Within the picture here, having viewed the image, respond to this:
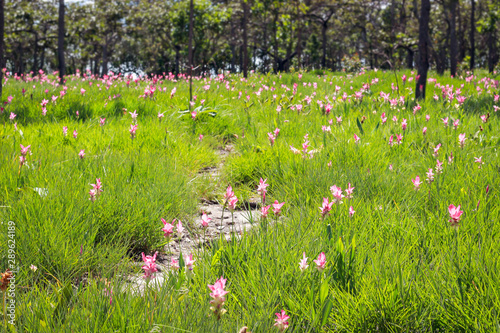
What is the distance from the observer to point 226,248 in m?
1.84

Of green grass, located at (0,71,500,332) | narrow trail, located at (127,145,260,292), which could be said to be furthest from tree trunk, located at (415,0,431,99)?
narrow trail, located at (127,145,260,292)

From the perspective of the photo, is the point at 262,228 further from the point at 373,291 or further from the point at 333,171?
the point at 333,171

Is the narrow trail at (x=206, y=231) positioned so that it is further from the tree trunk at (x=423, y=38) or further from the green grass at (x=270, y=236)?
the tree trunk at (x=423, y=38)

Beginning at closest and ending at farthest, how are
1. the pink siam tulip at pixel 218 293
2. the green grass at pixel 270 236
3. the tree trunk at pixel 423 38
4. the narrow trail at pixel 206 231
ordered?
the pink siam tulip at pixel 218 293 < the green grass at pixel 270 236 < the narrow trail at pixel 206 231 < the tree trunk at pixel 423 38

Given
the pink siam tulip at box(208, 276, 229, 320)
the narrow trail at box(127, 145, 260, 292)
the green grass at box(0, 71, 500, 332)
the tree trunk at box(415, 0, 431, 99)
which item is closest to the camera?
the pink siam tulip at box(208, 276, 229, 320)

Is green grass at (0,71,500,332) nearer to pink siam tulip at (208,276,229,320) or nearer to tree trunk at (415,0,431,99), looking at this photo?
pink siam tulip at (208,276,229,320)

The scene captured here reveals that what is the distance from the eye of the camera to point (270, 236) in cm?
200

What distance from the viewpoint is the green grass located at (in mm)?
1392

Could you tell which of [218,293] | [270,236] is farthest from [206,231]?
[218,293]

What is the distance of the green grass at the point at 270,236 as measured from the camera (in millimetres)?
1392

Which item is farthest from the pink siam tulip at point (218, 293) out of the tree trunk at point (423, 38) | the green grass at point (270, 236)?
the tree trunk at point (423, 38)

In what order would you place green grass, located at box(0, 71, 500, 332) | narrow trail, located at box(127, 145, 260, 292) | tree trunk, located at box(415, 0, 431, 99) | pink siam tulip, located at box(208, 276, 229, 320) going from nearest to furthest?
pink siam tulip, located at box(208, 276, 229, 320)
green grass, located at box(0, 71, 500, 332)
narrow trail, located at box(127, 145, 260, 292)
tree trunk, located at box(415, 0, 431, 99)

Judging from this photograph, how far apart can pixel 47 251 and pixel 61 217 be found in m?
0.25

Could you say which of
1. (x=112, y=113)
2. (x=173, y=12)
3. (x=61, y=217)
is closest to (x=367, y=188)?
(x=61, y=217)
